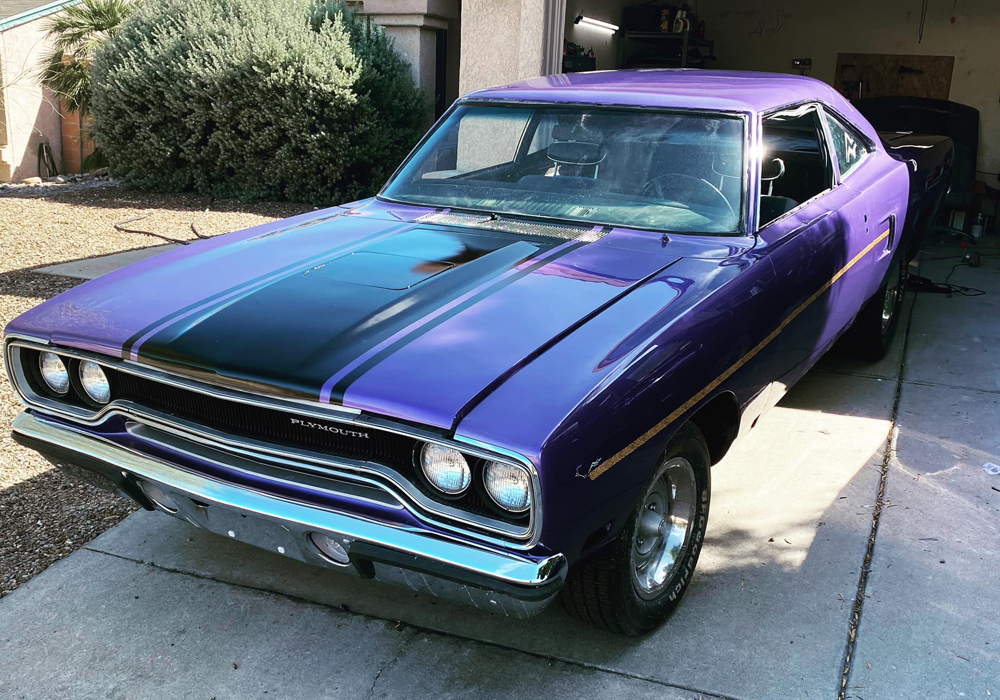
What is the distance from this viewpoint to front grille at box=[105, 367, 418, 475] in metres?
2.30

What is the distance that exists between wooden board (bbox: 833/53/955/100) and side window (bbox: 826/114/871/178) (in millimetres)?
8772

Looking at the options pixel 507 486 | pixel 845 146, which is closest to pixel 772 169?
pixel 845 146

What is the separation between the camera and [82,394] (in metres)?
2.81

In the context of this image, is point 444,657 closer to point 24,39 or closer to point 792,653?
point 792,653

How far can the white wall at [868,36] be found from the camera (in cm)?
1191

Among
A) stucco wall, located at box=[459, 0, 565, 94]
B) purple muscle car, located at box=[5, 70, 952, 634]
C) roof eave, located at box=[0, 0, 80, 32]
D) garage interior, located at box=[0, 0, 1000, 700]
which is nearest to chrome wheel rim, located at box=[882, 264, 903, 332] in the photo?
garage interior, located at box=[0, 0, 1000, 700]

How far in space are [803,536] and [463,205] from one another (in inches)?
74.2

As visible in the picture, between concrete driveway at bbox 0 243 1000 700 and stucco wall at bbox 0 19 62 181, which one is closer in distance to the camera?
concrete driveway at bbox 0 243 1000 700

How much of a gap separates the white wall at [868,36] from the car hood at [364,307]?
1085 centimetres

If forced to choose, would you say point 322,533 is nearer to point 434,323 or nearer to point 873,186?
point 434,323

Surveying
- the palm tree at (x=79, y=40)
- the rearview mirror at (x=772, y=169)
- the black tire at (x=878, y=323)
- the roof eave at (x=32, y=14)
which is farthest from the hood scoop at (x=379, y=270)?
the roof eave at (x=32, y=14)

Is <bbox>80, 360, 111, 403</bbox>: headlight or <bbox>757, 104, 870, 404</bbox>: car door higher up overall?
<bbox>757, 104, 870, 404</bbox>: car door

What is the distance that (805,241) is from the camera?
11.7 feet

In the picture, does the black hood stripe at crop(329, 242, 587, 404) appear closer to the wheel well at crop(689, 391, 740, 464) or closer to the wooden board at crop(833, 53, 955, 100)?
the wheel well at crop(689, 391, 740, 464)
